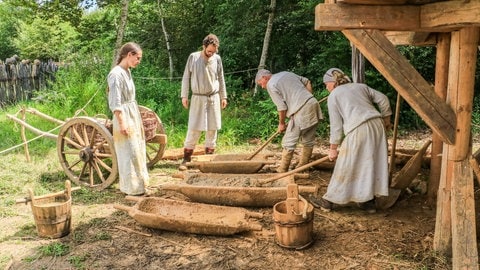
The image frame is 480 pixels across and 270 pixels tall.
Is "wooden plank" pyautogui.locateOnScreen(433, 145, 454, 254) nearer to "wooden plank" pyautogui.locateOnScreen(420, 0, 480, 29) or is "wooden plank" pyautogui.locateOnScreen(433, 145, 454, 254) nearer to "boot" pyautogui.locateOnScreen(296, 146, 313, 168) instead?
"wooden plank" pyautogui.locateOnScreen(420, 0, 480, 29)

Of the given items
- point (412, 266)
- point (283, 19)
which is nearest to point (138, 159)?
point (412, 266)

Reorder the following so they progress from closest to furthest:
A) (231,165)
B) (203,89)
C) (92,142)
→ 1. (92,142)
2. (231,165)
3. (203,89)

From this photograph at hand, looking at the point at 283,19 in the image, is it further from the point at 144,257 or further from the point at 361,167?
the point at 144,257

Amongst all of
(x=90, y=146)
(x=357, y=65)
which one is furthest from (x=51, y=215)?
(x=357, y=65)

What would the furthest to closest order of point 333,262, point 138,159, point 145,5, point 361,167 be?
1. point 145,5
2. point 138,159
3. point 361,167
4. point 333,262

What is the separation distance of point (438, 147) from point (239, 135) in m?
4.70

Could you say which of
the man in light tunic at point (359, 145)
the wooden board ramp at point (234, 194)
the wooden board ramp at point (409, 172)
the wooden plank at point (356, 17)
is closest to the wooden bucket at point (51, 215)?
the wooden board ramp at point (234, 194)

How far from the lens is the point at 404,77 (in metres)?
3.45

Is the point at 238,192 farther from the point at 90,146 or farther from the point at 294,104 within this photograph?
the point at 90,146

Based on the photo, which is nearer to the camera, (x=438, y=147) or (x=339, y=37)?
(x=438, y=147)

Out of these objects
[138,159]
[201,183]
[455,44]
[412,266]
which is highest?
[455,44]

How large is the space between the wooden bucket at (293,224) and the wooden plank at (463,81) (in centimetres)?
140

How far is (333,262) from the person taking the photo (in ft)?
12.5

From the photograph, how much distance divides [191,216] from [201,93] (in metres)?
2.51
